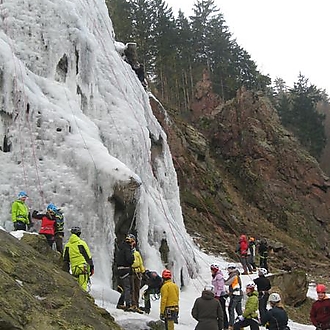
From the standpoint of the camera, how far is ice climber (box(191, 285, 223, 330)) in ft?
26.0

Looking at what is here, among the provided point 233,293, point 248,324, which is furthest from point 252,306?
point 233,293

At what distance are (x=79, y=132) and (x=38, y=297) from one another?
7022 mm

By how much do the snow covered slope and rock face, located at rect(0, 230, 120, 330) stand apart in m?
4.06

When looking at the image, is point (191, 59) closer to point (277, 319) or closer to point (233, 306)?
point (233, 306)

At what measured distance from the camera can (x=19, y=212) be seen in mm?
10570

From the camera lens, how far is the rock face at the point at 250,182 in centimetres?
3054

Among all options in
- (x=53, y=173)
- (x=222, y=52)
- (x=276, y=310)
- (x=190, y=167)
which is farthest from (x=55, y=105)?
(x=222, y=52)

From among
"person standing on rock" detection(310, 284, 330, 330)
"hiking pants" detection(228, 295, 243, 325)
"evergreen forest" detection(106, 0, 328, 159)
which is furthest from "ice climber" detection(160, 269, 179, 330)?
"evergreen forest" detection(106, 0, 328, 159)

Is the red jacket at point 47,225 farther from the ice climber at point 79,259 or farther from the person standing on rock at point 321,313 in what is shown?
the person standing on rock at point 321,313

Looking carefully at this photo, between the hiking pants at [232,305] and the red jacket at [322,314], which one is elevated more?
the red jacket at [322,314]

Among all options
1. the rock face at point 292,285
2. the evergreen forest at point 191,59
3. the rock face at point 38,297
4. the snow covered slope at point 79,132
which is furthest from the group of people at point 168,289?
the evergreen forest at point 191,59

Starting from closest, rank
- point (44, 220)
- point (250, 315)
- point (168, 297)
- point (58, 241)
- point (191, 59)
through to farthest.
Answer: point (168, 297)
point (250, 315)
point (44, 220)
point (58, 241)
point (191, 59)

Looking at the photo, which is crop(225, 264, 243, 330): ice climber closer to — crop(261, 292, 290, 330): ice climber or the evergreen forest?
crop(261, 292, 290, 330): ice climber

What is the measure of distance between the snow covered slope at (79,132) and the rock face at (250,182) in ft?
39.0
